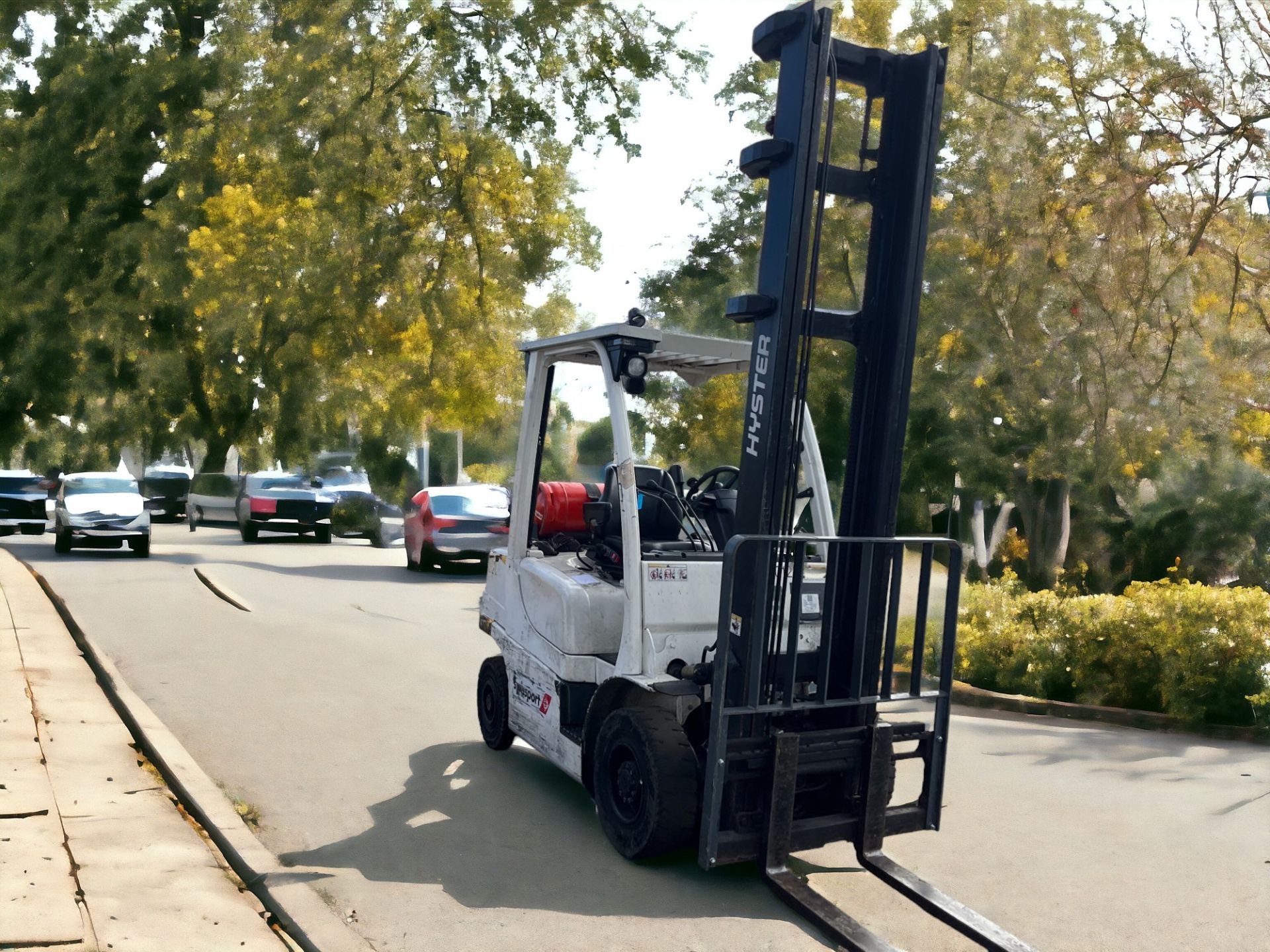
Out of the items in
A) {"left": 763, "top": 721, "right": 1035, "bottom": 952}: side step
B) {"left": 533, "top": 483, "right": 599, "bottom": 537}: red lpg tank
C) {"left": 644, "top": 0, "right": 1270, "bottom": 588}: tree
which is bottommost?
{"left": 763, "top": 721, "right": 1035, "bottom": 952}: side step

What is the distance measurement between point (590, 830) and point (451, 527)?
52.1 ft

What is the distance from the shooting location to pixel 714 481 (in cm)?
757

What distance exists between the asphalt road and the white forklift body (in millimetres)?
640

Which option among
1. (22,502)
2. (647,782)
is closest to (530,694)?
(647,782)

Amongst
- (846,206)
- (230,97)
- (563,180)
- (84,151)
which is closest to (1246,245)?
(846,206)

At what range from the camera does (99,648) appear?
12.4 meters

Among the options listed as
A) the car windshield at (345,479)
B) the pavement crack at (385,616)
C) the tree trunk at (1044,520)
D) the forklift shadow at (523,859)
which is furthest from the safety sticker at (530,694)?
the car windshield at (345,479)

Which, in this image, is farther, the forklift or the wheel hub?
the wheel hub

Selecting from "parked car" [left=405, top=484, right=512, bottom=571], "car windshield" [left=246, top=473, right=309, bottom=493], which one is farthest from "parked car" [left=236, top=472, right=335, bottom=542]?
"parked car" [left=405, top=484, right=512, bottom=571]

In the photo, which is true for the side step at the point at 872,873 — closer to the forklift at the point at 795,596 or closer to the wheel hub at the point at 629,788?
the forklift at the point at 795,596

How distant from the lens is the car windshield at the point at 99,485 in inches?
968

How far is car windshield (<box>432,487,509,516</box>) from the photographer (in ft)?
74.0

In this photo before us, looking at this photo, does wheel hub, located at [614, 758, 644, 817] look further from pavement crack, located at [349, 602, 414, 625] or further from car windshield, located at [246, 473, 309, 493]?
car windshield, located at [246, 473, 309, 493]

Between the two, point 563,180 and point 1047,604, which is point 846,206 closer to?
point 563,180
